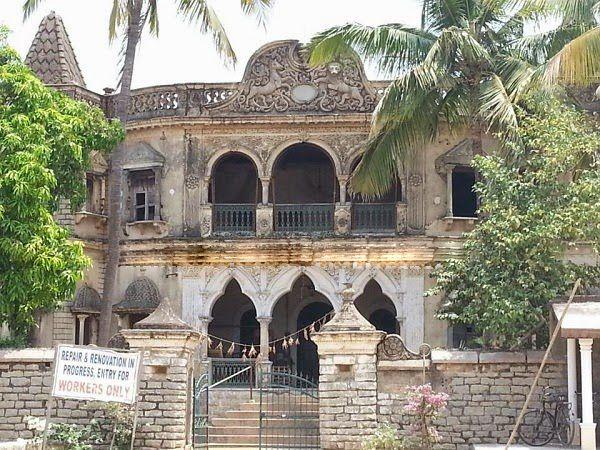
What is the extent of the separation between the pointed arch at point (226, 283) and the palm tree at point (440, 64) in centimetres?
405

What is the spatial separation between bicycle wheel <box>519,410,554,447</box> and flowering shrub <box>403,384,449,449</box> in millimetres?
1310

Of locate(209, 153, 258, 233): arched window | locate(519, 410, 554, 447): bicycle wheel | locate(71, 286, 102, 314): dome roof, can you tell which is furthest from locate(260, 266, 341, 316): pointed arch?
locate(519, 410, 554, 447): bicycle wheel

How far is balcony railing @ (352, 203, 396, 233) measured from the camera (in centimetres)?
2556

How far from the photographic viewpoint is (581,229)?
18.0m

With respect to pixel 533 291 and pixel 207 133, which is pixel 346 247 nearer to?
pixel 207 133

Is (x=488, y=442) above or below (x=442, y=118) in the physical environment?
below

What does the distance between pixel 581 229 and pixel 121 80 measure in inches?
398

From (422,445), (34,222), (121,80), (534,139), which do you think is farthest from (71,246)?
(534,139)

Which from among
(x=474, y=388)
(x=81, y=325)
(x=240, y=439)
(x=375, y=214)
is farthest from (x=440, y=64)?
(x=81, y=325)

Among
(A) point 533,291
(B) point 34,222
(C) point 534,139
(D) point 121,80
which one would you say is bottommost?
(A) point 533,291

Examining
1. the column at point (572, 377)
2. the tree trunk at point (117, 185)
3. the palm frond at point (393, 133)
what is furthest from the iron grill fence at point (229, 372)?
the column at point (572, 377)

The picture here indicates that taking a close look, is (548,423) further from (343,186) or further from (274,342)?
(274,342)

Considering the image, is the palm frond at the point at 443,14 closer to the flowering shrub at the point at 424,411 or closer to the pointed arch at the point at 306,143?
the pointed arch at the point at 306,143

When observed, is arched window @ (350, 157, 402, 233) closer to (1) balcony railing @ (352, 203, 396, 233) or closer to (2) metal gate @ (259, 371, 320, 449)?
(1) balcony railing @ (352, 203, 396, 233)
